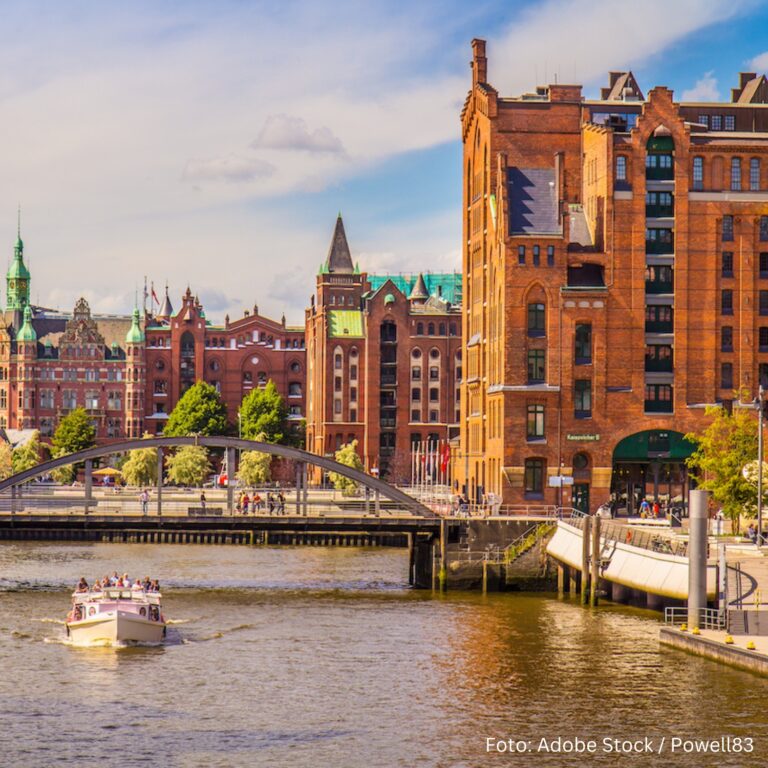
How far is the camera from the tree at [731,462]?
9362 cm

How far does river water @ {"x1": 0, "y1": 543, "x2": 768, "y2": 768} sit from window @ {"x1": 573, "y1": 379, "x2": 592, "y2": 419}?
24758 mm

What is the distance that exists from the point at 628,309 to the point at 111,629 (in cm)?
5293

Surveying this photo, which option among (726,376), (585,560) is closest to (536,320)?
(726,376)

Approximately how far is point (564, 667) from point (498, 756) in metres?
15.7

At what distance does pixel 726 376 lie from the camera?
115500 mm

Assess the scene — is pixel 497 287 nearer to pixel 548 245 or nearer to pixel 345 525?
pixel 548 245

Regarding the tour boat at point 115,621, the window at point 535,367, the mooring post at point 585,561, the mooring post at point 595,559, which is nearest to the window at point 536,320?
the window at point 535,367

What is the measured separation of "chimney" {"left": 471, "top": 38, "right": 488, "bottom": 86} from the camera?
126 metres

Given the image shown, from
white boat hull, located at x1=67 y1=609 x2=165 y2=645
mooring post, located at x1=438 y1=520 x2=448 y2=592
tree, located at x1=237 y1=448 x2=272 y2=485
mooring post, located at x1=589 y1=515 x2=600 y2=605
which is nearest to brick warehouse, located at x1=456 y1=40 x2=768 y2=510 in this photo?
mooring post, located at x1=438 y1=520 x2=448 y2=592

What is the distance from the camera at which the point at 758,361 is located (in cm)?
11512

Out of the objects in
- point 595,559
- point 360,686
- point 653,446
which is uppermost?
point 653,446

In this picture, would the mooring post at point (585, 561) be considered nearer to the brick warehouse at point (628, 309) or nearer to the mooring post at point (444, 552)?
the mooring post at point (444, 552)

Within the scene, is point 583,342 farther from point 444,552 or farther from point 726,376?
point 444,552

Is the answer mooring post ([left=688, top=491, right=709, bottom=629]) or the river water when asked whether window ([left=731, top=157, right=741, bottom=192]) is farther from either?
mooring post ([left=688, top=491, right=709, bottom=629])
